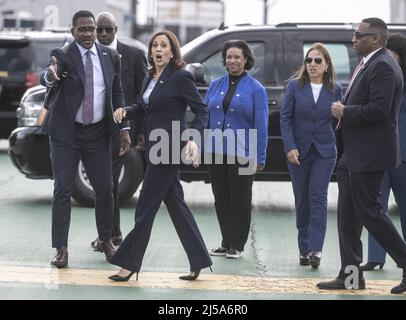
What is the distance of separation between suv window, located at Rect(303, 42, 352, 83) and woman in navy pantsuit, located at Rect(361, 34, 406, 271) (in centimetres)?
323

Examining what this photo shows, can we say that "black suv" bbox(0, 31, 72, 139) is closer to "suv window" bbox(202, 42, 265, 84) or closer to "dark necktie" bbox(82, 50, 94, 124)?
"suv window" bbox(202, 42, 265, 84)

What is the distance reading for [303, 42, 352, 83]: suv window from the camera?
12.7m

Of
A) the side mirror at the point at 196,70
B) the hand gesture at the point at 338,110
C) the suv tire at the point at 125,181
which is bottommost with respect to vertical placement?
the suv tire at the point at 125,181

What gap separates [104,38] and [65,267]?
201 centimetres

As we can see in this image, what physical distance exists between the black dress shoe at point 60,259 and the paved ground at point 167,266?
0.07m

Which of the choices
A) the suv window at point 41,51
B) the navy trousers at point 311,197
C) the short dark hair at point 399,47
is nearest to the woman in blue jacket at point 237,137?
the navy trousers at point 311,197

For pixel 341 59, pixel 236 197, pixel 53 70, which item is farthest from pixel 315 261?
pixel 341 59

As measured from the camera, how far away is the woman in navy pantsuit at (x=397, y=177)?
9188 mm

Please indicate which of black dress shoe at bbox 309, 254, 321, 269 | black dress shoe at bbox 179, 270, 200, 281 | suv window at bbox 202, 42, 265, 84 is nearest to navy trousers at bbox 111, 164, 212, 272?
black dress shoe at bbox 179, 270, 200, 281

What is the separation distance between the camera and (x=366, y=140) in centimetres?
838

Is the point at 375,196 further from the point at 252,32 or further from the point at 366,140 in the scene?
the point at 252,32

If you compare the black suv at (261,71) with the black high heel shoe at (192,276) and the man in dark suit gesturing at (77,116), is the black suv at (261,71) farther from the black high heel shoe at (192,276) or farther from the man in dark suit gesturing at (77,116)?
the black high heel shoe at (192,276)

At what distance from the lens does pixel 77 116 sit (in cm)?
934
